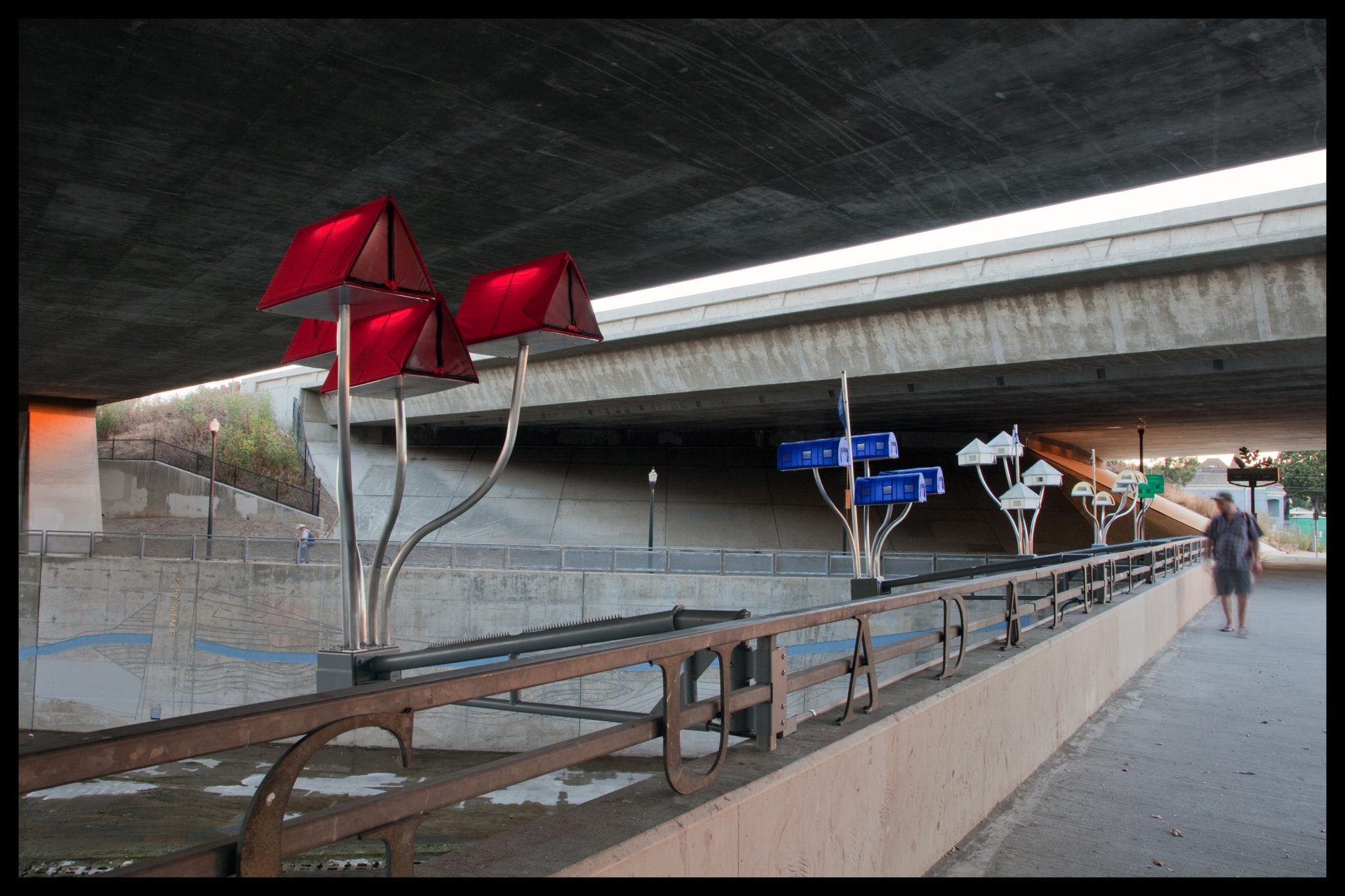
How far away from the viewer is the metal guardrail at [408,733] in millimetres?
2059

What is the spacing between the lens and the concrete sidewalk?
524cm

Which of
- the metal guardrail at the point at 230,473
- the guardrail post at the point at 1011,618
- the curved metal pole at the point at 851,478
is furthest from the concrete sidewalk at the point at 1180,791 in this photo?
the metal guardrail at the point at 230,473

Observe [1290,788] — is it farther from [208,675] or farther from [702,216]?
[208,675]

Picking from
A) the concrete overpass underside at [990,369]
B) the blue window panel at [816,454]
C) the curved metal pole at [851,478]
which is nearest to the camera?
the curved metal pole at [851,478]

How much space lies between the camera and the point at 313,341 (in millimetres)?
7465

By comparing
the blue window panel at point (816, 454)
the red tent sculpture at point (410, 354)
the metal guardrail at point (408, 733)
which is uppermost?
the red tent sculpture at point (410, 354)

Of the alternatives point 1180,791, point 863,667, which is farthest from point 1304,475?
point 863,667

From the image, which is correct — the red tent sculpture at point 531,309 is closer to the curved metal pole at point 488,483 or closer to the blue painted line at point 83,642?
the curved metal pole at point 488,483

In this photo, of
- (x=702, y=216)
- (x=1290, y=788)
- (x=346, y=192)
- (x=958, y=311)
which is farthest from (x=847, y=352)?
(x=1290, y=788)

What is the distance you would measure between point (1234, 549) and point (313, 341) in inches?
504

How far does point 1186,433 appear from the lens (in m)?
42.9

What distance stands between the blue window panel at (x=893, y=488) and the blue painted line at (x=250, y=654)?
549 inches

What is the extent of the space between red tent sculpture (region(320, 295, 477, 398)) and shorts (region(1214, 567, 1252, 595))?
1248 centimetres

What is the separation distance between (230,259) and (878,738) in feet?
36.5
